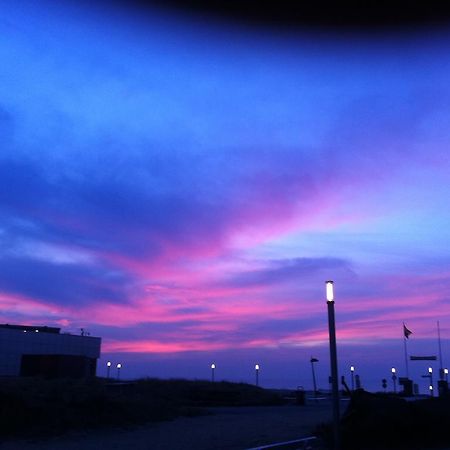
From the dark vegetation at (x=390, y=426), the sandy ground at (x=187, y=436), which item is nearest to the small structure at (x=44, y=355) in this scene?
the sandy ground at (x=187, y=436)

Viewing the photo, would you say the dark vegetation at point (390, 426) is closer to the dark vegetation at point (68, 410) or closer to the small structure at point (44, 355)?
the dark vegetation at point (68, 410)

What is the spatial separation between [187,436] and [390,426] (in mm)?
7727

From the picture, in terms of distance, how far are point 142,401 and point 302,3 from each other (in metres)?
25.1

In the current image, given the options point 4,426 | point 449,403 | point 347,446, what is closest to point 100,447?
point 4,426

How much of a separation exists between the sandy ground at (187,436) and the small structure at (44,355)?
38786 millimetres

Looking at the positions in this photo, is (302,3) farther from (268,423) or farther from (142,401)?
(142,401)

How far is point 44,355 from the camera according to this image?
2825 inches

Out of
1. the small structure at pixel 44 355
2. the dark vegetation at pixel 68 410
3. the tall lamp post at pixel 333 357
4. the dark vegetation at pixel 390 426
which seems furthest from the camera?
the small structure at pixel 44 355

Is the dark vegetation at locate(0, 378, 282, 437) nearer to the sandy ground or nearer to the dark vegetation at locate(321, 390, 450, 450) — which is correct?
the sandy ground

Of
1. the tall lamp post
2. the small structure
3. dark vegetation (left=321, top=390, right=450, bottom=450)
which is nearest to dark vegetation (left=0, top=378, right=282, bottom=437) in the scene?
dark vegetation (left=321, top=390, right=450, bottom=450)

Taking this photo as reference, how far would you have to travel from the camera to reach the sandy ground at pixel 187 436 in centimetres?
1881

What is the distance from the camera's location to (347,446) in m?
16.9

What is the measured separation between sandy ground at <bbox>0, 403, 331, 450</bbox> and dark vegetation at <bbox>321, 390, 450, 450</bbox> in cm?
290

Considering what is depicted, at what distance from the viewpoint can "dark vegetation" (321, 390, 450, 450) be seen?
55.9 feet
